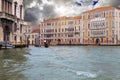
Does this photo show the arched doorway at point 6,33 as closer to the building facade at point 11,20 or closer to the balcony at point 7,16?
the building facade at point 11,20

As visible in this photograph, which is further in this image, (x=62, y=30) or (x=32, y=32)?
(x=32, y=32)

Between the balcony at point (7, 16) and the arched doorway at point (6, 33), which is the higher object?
the balcony at point (7, 16)

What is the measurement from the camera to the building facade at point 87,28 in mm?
48531

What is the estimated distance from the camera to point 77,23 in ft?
179

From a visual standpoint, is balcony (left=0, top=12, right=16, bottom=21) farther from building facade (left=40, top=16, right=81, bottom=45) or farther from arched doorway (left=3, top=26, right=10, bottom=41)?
building facade (left=40, top=16, right=81, bottom=45)

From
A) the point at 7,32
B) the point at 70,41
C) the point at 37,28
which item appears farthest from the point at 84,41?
the point at 7,32

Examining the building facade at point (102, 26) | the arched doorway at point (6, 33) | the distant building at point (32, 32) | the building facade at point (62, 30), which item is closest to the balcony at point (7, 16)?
the arched doorway at point (6, 33)

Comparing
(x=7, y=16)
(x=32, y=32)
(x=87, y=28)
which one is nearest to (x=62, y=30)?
(x=87, y=28)

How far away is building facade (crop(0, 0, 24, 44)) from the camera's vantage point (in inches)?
970

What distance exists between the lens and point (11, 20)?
26.2 meters

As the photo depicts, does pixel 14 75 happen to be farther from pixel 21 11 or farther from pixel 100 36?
pixel 100 36

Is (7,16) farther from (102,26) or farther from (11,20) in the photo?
(102,26)

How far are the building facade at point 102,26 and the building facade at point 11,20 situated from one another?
21807 millimetres

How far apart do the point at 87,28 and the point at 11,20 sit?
27.7 m
